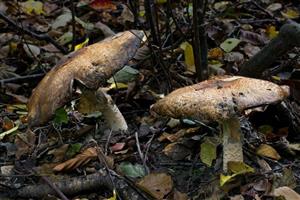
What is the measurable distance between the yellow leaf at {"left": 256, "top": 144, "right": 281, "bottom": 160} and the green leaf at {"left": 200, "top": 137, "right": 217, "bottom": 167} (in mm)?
233

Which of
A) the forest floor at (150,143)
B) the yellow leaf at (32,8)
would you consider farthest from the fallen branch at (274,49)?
the yellow leaf at (32,8)

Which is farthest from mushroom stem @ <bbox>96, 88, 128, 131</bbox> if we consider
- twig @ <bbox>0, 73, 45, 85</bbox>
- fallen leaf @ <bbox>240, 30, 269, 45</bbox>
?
fallen leaf @ <bbox>240, 30, 269, 45</bbox>

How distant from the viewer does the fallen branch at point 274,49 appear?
3.00 m

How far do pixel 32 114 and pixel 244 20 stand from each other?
2.66m

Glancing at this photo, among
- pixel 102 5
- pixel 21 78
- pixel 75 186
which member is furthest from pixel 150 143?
pixel 102 5

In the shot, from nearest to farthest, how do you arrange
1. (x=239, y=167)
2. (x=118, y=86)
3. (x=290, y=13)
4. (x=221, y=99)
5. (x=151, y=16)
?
(x=221, y=99), (x=239, y=167), (x=151, y=16), (x=118, y=86), (x=290, y=13)

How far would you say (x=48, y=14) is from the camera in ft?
18.9

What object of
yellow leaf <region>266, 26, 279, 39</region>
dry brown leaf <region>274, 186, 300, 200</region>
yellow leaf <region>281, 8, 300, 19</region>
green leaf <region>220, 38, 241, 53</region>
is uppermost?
dry brown leaf <region>274, 186, 300, 200</region>

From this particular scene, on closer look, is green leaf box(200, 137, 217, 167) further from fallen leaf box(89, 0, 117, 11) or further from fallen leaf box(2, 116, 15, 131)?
fallen leaf box(89, 0, 117, 11)

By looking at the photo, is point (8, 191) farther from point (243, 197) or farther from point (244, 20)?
point (244, 20)

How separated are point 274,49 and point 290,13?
7.11ft

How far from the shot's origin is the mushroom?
2.28m

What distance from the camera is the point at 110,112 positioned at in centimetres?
320

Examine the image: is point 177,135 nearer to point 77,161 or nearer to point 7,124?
point 77,161
